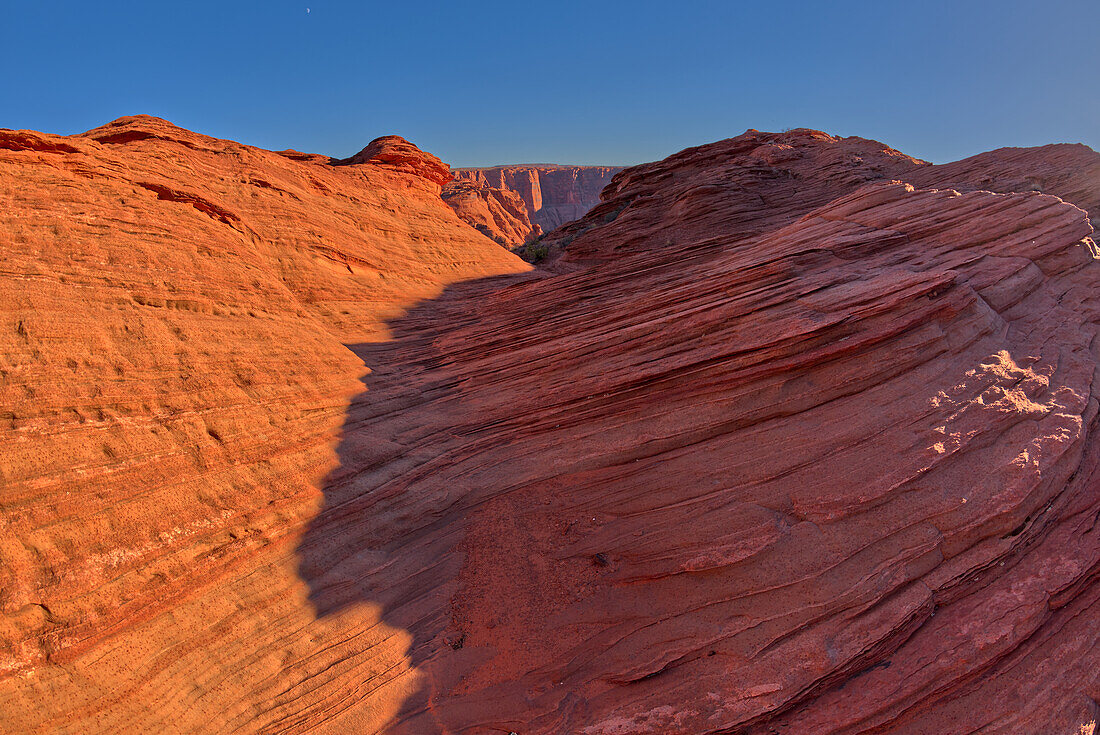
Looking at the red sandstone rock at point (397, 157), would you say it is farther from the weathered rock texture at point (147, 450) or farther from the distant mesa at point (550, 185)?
the distant mesa at point (550, 185)

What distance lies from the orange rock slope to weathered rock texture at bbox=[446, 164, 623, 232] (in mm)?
101914

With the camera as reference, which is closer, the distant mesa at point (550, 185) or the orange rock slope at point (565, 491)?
the orange rock slope at point (565, 491)

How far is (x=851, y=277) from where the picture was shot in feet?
33.1

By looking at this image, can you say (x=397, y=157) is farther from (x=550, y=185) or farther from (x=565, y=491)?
(x=550, y=185)

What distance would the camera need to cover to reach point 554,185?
389 feet

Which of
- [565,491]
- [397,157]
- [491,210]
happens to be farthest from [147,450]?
[491,210]

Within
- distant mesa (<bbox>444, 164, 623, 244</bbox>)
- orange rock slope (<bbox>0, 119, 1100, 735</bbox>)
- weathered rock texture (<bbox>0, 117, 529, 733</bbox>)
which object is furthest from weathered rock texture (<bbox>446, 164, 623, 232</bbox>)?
weathered rock texture (<bbox>0, 117, 529, 733</bbox>)

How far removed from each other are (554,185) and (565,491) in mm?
117604

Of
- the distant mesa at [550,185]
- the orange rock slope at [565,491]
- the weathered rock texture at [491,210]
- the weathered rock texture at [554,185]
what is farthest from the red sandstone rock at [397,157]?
the weathered rock texture at [554,185]

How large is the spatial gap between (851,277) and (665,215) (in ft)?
50.5

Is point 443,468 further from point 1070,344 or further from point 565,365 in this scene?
point 1070,344

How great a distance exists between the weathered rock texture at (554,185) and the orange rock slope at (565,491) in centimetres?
10191

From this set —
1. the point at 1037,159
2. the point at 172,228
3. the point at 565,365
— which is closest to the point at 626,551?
the point at 565,365

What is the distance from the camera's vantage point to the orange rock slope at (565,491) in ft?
20.2
